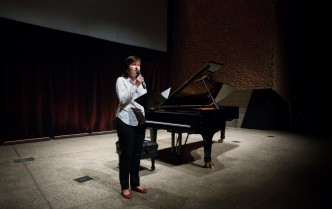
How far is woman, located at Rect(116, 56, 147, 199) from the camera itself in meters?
2.03

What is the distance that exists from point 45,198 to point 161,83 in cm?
553

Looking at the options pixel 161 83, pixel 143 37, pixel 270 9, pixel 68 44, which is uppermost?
pixel 270 9

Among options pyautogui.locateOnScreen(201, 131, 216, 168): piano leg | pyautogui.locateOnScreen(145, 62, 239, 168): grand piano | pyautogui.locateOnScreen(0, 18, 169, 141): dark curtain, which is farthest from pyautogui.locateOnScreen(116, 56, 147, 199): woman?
pyautogui.locateOnScreen(0, 18, 169, 141): dark curtain

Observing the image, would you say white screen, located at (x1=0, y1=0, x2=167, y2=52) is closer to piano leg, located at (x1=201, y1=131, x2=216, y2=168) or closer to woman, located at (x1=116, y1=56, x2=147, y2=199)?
woman, located at (x1=116, y1=56, x2=147, y2=199)

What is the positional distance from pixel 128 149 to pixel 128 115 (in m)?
0.30

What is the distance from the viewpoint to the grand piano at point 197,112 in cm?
292

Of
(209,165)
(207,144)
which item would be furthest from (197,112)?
(209,165)

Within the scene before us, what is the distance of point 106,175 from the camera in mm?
2838

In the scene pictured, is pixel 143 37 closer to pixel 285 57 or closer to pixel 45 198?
pixel 285 57

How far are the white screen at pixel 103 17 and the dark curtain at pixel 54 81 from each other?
157 mm

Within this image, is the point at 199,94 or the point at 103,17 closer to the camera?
the point at 199,94

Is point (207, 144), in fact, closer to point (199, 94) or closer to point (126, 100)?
point (199, 94)

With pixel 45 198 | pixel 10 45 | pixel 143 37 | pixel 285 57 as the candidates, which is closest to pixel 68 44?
pixel 10 45

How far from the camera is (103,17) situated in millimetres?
5621
